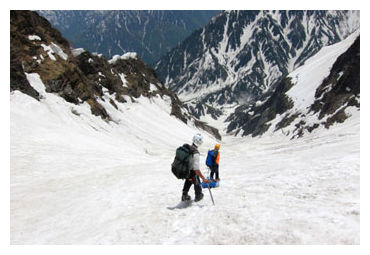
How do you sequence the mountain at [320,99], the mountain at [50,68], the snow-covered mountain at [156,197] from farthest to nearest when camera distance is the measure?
the mountain at [320,99] → the mountain at [50,68] → the snow-covered mountain at [156,197]

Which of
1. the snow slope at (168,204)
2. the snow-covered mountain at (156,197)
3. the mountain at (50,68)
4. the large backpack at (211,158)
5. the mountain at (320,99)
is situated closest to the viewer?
the snow slope at (168,204)

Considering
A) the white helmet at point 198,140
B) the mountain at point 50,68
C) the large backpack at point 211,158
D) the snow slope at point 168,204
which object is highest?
the mountain at point 50,68

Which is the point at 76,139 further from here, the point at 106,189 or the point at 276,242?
the point at 276,242

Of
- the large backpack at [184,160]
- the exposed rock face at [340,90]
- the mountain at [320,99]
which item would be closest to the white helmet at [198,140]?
the large backpack at [184,160]

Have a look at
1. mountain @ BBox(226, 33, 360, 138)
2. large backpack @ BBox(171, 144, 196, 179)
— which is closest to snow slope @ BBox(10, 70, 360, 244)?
large backpack @ BBox(171, 144, 196, 179)

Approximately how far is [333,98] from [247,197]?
424 ft

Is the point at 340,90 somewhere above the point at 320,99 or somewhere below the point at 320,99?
above

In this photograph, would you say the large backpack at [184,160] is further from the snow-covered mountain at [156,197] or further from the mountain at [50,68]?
the mountain at [50,68]

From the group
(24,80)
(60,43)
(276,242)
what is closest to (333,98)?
(60,43)

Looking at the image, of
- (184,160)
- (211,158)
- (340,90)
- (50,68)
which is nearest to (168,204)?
(184,160)

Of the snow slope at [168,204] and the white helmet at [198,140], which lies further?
the white helmet at [198,140]

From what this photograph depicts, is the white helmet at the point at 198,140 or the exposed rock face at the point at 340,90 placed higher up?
the exposed rock face at the point at 340,90

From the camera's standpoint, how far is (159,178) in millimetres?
20016

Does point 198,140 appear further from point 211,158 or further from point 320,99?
point 320,99
